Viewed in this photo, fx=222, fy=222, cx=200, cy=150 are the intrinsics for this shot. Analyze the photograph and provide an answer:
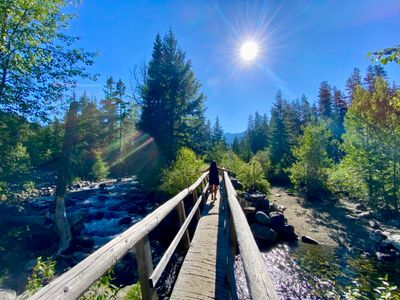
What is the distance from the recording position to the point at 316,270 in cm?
877

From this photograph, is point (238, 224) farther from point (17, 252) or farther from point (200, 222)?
point (17, 252)

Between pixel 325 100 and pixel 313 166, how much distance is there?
39232mm

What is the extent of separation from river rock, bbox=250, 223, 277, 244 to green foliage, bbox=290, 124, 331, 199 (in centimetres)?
1221

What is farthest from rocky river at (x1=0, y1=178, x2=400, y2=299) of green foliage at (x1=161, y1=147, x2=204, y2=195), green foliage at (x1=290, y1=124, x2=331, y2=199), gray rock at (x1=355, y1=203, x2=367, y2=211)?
green foliage at (x1=290, y1=124, x2=331, y2=199)

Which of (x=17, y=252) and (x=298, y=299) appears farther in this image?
(x=17, y=252)

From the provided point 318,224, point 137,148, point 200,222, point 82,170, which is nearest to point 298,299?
point 200,222

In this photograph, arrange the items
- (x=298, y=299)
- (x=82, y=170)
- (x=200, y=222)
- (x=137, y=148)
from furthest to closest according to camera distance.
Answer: (x=82, y=170) → (x=137, y=148) → (x=298, y=299) → (x=200, y=222)

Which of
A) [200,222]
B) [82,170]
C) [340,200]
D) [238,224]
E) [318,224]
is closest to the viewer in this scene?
[238,224]

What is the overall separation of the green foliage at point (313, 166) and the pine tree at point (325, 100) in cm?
3404

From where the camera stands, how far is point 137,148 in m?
23.7

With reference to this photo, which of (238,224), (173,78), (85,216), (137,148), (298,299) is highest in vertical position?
(173,78)

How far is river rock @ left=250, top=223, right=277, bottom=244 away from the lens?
11570mm

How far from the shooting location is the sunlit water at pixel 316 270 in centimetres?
741

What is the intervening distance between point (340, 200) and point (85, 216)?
22530 millimetres
